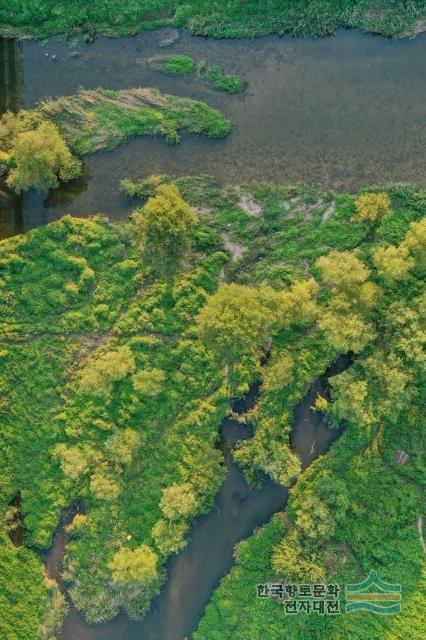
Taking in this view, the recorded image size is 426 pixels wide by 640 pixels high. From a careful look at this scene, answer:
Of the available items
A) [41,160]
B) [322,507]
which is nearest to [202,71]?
[41,160]

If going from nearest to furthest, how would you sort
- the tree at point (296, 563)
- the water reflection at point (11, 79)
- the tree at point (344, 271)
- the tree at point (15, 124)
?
1. the tree at point (344, 271)
2. the tree at point (296, 563)
3. the tree at point (15, 124)
4. the water reflection at point (11, 79)

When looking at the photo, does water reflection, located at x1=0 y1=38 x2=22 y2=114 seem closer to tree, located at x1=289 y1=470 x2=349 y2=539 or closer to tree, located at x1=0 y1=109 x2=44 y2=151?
tree, located at x1=0 y1=109 x2=44 y2=151

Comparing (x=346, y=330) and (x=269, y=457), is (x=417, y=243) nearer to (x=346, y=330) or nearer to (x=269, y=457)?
(x=346, y=330)

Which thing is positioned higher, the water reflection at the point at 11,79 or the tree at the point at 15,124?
the water reflection at the point at 11,79

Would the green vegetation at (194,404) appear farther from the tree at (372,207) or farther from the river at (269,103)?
the river at (269,103)

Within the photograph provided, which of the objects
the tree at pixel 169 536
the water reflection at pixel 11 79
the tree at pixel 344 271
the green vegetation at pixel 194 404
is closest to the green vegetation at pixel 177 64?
the green vegetation at pixel 194 404

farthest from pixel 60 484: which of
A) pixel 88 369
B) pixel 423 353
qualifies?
pixel 423 353
